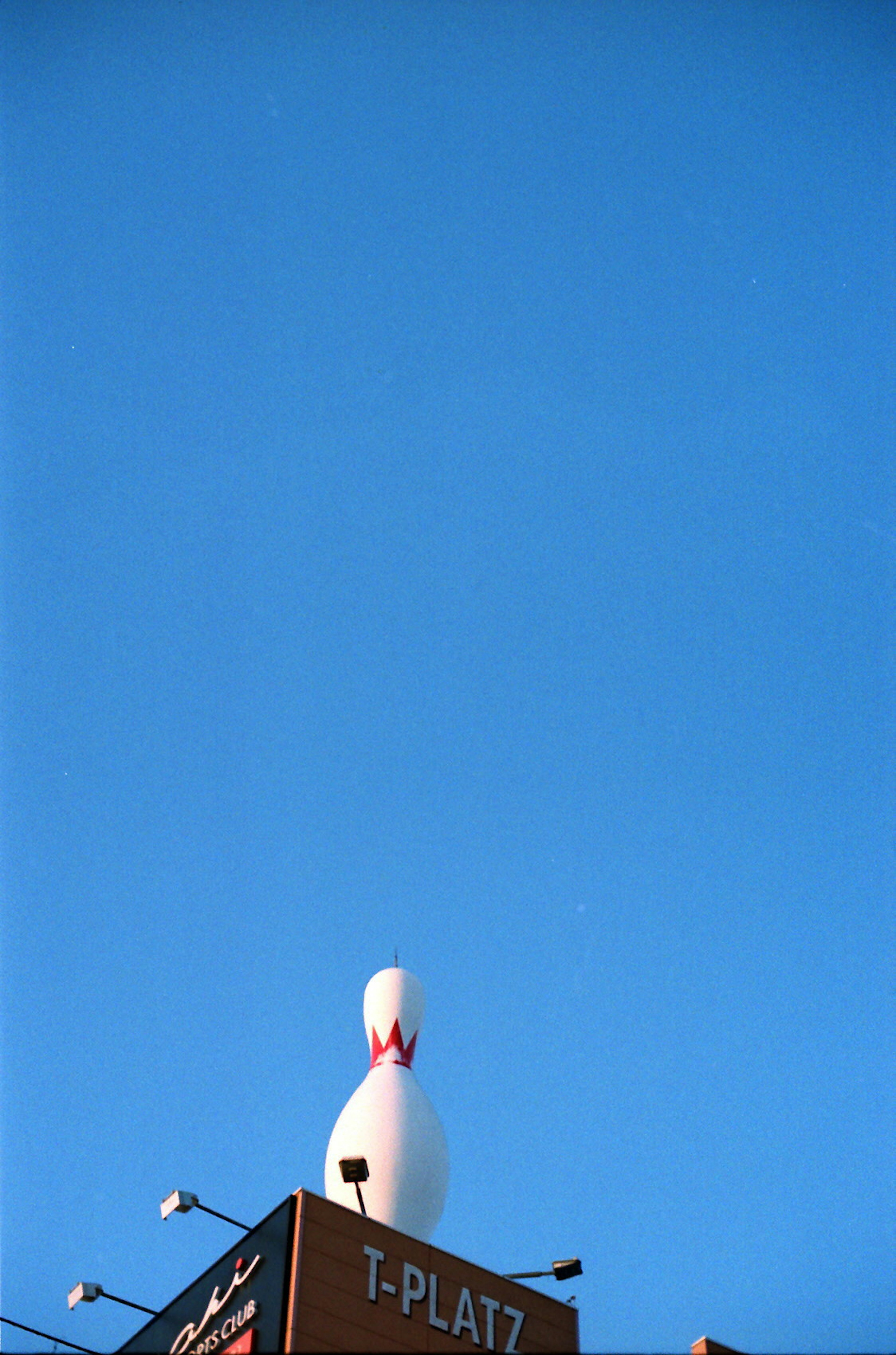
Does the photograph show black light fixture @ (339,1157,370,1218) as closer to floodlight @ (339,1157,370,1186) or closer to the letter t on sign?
floodlight @ (339,1157,370,1186)

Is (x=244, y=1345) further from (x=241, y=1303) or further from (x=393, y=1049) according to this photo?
(x=393, y=1049)

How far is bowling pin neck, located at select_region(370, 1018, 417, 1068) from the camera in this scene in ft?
80.0

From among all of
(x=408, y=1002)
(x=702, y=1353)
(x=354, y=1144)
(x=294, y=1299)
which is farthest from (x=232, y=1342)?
(x=408, y=1002)

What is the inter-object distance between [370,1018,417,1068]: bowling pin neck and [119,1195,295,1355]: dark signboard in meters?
4.78

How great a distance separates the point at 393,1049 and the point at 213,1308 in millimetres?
5530

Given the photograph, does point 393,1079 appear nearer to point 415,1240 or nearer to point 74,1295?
point 415,1240

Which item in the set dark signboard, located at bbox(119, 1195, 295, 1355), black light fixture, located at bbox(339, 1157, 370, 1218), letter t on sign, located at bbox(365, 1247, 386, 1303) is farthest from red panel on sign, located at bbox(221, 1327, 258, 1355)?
black light fixture, located at bbox(339, 1157, 370, 1218)

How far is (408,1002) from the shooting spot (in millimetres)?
25109

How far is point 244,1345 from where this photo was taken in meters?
18.4

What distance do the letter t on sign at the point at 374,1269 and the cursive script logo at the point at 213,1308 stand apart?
132 centimetres

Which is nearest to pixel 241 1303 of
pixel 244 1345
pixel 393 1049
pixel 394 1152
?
pixel 244 1345

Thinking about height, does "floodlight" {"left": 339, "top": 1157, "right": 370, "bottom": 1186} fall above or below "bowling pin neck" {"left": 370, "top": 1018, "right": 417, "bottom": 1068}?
A: below

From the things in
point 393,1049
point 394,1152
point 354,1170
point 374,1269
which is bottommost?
point 374,1269

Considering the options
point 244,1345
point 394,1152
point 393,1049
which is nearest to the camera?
point 244,1345
